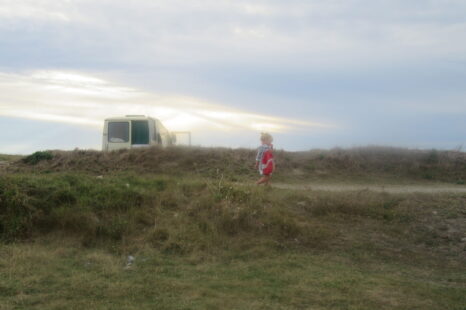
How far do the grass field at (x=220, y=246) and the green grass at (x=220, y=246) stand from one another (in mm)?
20

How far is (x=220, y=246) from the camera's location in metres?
6.72

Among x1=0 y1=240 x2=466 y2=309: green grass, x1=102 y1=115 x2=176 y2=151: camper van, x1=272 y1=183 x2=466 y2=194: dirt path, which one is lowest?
x1=0 y1=240 x2=466 y2=309: green grass

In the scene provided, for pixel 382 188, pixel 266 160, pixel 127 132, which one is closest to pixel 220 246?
pixel 266 160

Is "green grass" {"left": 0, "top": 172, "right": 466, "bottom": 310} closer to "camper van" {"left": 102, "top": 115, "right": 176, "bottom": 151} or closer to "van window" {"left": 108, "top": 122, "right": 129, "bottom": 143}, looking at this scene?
"camper van" {"left": 102, "top": 115, "right": 176, "bottom": 151}

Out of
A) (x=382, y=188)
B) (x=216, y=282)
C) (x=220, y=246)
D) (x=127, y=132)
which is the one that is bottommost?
(x=216, y=282)

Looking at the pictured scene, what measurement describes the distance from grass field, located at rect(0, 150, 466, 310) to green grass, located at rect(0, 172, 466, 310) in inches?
0.8

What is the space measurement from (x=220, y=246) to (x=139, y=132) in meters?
9.08

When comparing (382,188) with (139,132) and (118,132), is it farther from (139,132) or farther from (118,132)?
(118,132)

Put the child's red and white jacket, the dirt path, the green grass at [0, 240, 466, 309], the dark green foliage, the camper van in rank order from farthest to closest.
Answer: the camper van, the dark green foliage, the dirt path, the child's red and white jacket, the green grass at [0, 240, 466, 309]

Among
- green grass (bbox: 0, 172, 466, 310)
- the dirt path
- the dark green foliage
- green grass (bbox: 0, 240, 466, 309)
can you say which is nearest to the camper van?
the dark green foliage

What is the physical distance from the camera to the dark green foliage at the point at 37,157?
1311 cm

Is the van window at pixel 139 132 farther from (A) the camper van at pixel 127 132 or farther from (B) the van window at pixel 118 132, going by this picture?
(B) the van window at pixel 118 132

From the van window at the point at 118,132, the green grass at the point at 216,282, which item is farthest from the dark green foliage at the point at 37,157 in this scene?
the green grass at the point at 216,282

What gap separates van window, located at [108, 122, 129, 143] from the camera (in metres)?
14.9
